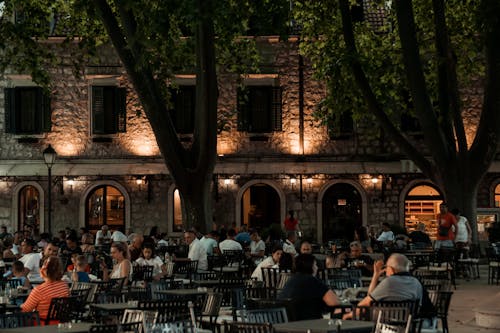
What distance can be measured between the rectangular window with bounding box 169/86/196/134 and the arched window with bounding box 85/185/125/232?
9.53 feet

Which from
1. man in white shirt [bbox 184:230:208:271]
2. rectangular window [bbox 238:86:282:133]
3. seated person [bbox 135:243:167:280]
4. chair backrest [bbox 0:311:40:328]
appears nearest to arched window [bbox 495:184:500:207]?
rectangular window [bbox 238:86:282:133]

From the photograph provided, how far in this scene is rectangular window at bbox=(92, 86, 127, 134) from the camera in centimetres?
3566

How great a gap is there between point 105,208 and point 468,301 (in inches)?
674

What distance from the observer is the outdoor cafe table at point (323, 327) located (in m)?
10.6

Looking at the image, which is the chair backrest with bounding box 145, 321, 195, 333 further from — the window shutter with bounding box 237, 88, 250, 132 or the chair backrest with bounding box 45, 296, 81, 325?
the window shutter with bounding box 237, 88, 250, 132

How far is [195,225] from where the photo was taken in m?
26.1

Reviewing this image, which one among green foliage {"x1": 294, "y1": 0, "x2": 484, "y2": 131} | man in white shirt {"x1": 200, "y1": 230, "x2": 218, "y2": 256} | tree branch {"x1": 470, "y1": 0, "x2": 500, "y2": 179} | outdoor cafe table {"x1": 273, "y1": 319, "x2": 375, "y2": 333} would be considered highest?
green foliage {"x1": 294, "y1": 0, "x2": 484, "y2": 131}

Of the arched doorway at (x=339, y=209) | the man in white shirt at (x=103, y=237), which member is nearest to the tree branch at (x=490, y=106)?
the arched doorway at (x=339, y=209)

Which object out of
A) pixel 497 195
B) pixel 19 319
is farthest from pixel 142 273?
pixel 497 195

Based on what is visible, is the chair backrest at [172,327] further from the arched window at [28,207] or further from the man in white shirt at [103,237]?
the arched window at [28,207]

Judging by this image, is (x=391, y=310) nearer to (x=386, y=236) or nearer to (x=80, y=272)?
(x=80, y=272)

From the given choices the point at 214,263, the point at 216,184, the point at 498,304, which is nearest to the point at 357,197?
the point at 216,184

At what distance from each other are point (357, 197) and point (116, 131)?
26.1 ft

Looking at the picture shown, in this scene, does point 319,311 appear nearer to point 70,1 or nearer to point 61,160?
point 70,1
